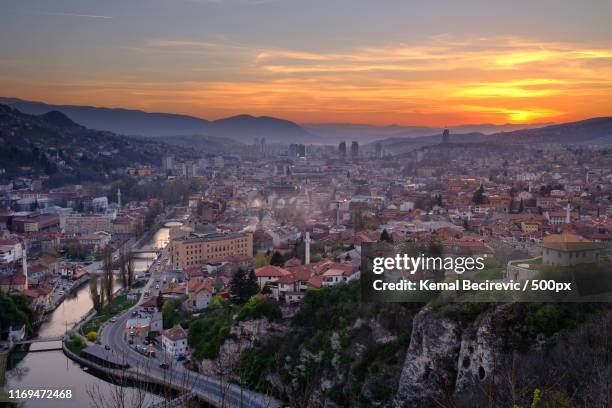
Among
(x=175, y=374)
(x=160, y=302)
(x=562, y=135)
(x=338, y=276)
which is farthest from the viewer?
(x=562, y=135)

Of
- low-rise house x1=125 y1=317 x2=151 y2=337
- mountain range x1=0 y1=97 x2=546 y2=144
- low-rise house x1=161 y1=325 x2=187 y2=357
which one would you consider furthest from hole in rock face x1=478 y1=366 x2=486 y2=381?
mountain range x1=0 y1=97 x2=546 y2=144

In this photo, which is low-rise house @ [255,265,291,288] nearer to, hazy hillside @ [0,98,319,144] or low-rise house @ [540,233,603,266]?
low-rise house @ [540,233,603,266]

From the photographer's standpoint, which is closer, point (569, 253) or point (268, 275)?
point (569, 253)

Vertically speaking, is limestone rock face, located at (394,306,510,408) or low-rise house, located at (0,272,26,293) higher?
limestone rock face, located at (394,306,510,408)

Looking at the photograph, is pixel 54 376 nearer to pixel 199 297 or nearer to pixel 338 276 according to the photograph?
pixel 199 297

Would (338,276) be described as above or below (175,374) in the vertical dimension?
above

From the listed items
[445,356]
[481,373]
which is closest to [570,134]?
[445,356]

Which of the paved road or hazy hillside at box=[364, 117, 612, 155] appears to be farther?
hazy hillside at box=[364, 117, 612, 155]

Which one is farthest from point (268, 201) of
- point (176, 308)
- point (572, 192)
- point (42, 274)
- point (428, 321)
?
point (428, 321)

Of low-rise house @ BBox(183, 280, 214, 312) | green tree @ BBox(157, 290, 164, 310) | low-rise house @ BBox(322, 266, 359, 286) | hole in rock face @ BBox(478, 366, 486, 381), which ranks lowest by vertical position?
green tree @ BBox(157, 290, 164, 310)

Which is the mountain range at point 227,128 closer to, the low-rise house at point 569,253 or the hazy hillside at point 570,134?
the hazy hillside at point 570,134
